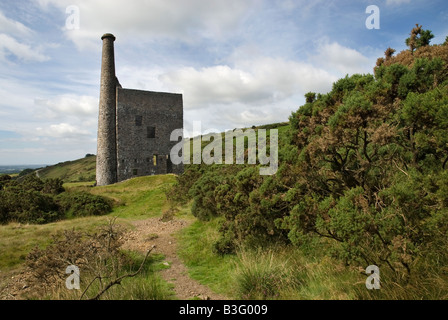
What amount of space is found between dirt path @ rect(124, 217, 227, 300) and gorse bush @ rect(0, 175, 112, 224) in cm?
Result: 517

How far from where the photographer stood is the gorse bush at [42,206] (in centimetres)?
1441

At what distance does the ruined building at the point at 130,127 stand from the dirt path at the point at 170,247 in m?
17.0

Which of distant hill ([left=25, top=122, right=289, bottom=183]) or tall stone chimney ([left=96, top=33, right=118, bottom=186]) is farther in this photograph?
distant hill ([left=25, top=122, right=289, bottom=183])

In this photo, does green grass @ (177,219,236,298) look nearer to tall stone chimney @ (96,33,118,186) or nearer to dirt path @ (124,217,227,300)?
dirt path @ (124,217,227,300)

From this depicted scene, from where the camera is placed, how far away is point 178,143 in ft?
105

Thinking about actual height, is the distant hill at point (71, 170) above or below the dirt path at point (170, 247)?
above

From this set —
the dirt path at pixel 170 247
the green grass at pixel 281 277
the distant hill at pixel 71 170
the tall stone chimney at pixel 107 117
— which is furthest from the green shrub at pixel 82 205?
the distant hill at pixel 71 170

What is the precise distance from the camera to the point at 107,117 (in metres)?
28.3

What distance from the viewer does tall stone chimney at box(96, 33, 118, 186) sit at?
92.1 ft

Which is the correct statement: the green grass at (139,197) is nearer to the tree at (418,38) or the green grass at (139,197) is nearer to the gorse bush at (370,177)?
the gorse bush at (370,177)

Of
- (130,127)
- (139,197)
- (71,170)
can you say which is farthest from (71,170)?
(139,197)

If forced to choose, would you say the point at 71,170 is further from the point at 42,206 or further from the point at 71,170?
the point at 42,206

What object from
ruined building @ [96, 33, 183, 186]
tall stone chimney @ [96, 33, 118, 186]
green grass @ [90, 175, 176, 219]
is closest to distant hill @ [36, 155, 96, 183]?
tall stone chimney @ [96, 33, 118, 186]
